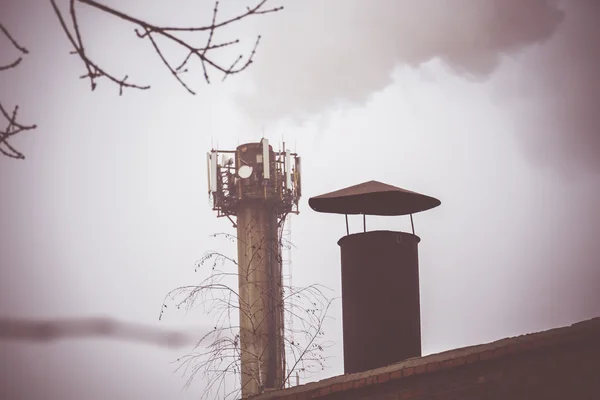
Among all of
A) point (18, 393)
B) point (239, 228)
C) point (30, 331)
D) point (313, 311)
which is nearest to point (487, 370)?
point (313, 311)

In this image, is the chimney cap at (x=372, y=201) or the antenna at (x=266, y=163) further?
the antenna at (x=266, y=163)

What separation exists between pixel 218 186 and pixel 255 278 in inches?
194

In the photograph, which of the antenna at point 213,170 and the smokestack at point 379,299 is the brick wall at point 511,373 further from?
the antenna at point 213,170

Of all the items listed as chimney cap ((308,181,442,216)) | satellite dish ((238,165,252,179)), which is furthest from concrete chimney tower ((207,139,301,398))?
chimney cap ((308,181,442,216))

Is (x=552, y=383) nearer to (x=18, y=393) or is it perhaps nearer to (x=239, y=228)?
(x=18, y=393)

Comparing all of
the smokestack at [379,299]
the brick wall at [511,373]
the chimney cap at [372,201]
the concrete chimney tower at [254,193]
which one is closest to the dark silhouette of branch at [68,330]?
the brick wall at [511,373]

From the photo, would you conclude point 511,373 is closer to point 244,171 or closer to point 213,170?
point 244,171

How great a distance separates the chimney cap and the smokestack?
2.95 feet

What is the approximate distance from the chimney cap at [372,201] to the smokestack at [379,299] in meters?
0.90

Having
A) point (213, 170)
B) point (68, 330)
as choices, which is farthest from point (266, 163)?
point (68, 330)

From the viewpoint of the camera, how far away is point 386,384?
872 cm

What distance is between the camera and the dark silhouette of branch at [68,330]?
3.01m

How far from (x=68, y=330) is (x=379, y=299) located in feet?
30.0

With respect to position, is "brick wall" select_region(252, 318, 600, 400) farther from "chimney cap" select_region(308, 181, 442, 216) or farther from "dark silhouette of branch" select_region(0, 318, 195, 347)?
"dark silhouette of branch" select_region(0, 318, 195, 347)
